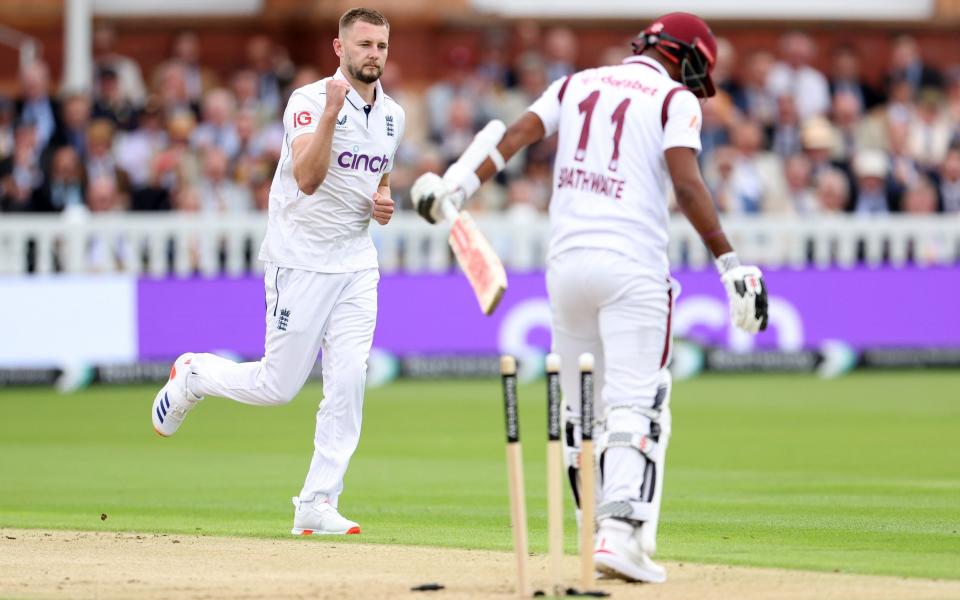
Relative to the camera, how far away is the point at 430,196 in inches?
314

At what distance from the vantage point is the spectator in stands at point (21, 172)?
20.3 meters

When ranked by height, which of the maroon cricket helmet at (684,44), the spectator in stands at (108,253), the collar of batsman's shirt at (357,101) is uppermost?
the maroon cricket helmet at (684,44)

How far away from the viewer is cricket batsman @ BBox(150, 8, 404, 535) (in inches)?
375

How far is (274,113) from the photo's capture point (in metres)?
22.9

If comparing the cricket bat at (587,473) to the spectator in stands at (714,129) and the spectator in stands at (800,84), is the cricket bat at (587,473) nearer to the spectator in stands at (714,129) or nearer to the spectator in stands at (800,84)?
the spectator in stands at (714,129)

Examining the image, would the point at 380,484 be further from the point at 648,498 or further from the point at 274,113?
the point at 274,113

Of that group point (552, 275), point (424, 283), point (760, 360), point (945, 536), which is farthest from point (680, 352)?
point (552, 275)

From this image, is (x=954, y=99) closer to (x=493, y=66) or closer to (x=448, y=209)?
(x=493, y=66)

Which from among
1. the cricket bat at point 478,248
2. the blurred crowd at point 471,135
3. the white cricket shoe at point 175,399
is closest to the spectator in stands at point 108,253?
the blurred crowd at point 471,135

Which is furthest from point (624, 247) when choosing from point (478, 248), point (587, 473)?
point (587, 473)

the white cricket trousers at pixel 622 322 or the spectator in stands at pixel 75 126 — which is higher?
the spectator in stands at pixel 75 126

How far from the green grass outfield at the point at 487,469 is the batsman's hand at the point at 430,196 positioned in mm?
1934

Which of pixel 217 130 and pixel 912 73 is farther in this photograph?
pixel 912 73

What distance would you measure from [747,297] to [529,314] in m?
12.4
